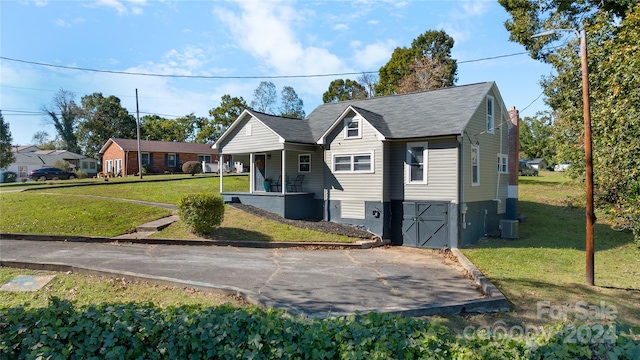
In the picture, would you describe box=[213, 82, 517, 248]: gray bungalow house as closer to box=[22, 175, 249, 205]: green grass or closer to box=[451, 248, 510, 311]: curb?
box=[451, 248, 510, 311]: curb

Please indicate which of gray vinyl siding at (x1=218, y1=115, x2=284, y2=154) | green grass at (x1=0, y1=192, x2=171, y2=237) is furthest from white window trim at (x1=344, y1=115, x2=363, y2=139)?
green grass at (x1=0, y1=192, x2=171, y2=237)

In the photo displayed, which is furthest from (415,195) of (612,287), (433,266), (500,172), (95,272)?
(95,272)

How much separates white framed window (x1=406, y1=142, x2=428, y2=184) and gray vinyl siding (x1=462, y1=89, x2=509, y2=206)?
147 centimetres

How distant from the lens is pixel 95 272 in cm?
852

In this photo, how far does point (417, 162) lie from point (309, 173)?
5322mm

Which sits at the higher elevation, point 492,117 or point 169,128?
point 169,128

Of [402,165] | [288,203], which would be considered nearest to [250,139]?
[288,203]

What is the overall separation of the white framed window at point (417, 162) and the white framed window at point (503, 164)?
5.25 metres

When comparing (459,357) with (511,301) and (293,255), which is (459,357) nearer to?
(511,301)

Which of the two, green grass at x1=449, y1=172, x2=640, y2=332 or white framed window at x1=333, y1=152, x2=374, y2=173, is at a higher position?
white framed window at x1=333, y1=152, x2=374, y2=173

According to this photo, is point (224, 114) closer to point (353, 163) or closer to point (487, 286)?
point (353, 163)

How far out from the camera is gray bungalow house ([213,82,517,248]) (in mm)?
14609

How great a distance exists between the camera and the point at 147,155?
135 feet

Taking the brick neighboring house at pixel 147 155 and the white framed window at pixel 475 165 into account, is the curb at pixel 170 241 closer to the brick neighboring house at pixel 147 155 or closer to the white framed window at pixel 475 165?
the white framed window at pixel 475 165
